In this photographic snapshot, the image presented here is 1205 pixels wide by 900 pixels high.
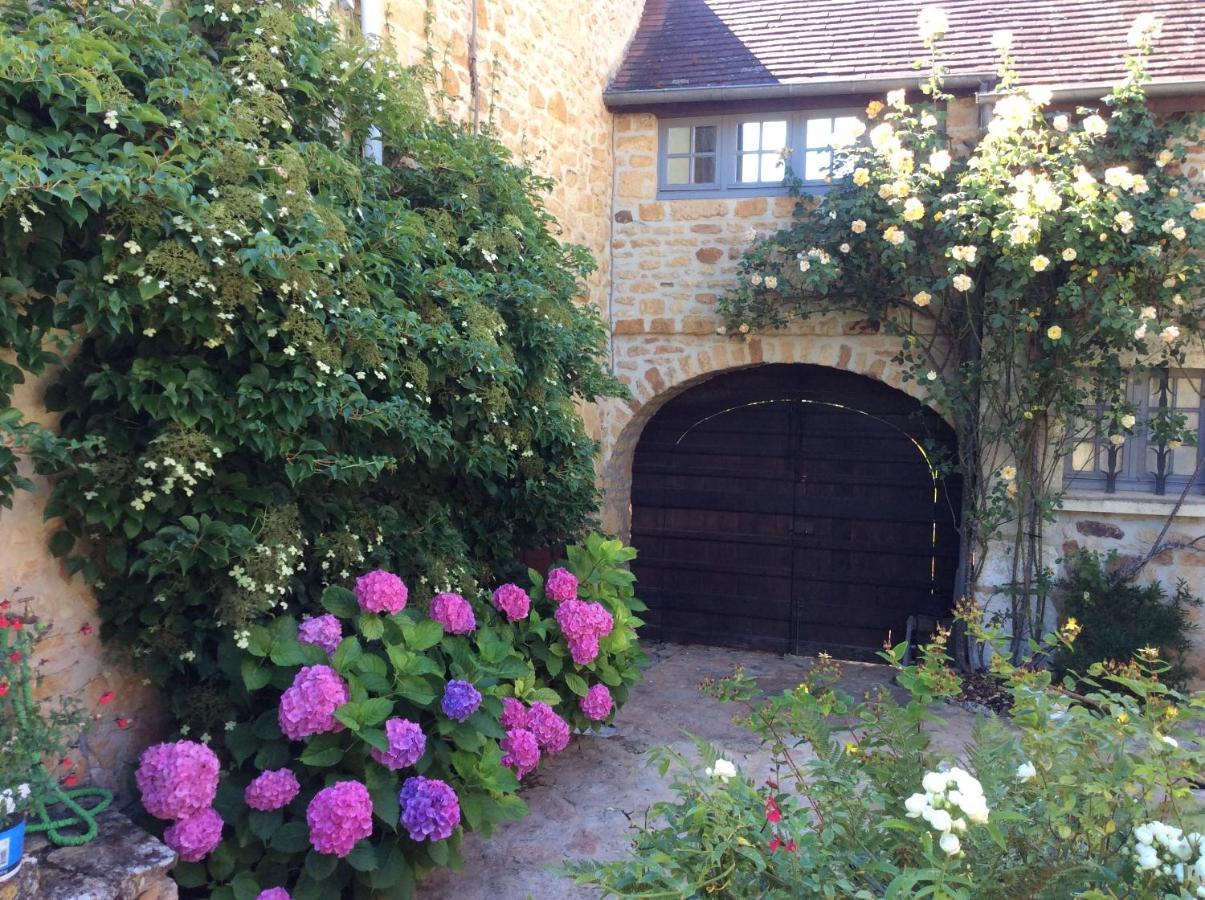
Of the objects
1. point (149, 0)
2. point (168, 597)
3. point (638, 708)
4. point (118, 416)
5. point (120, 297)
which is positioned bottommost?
point (638, 708)

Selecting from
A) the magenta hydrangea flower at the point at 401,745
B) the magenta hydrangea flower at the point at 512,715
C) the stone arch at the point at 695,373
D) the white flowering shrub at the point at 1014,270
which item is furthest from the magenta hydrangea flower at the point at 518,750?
the white flowering shrub at the point at 1014,270

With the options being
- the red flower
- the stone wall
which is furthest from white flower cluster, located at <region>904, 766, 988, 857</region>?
the stone wall

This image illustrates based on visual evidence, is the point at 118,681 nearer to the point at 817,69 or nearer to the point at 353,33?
the point at 353,33

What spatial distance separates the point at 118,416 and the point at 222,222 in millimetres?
638

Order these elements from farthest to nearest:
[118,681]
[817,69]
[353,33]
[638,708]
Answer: [817,69] → [638,708] → [353,33] → [118,681]

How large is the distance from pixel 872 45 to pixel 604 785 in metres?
5.00

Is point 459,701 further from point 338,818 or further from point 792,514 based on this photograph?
point 792,514

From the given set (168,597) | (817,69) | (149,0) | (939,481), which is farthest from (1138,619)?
(149,0)

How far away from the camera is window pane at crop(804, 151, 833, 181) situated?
6275mm

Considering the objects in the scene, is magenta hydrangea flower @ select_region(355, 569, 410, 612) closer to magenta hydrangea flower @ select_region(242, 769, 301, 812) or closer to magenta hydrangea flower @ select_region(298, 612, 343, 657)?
magenta hydrangea flower @ select_region(298, 612, 343, 657)

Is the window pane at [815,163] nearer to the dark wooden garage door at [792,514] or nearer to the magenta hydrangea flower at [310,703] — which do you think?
the dark wooden garage door at [792,514]

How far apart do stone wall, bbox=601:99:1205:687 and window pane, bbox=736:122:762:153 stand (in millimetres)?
384

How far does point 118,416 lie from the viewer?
2.76 m

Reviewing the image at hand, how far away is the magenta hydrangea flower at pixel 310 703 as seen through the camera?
2.75m
